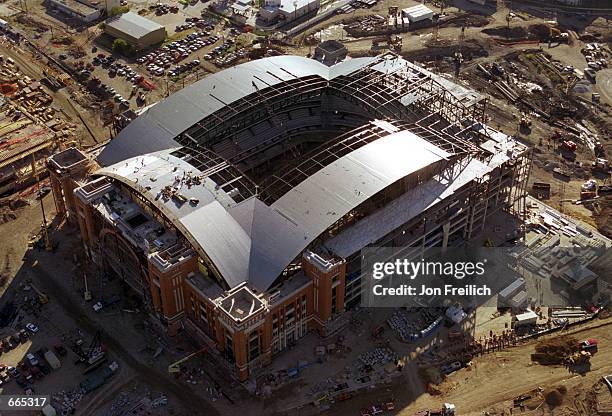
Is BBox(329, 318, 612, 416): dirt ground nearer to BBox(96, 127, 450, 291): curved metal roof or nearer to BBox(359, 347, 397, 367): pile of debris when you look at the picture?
BBox(359, 347, 397, 367): pile of debris

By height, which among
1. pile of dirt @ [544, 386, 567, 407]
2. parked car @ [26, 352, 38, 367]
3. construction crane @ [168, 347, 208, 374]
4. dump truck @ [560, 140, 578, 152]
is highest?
dump truck @ [560, 140, 578, 152]

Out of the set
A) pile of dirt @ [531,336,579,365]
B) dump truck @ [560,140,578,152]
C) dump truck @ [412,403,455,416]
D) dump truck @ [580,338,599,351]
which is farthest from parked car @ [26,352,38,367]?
dump truck @ [560,140,578,152]

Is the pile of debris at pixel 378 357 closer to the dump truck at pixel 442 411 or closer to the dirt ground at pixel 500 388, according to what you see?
the dirt ground at pixel 500 388

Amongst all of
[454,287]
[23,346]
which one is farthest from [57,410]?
[454,287]

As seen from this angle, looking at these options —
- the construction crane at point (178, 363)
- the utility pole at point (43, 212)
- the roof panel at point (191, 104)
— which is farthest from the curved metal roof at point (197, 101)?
the construction crane at point (178, 363)

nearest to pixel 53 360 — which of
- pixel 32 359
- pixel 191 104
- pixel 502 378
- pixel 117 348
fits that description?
pixel 32 359

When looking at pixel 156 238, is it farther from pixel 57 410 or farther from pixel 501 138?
pixel 501 138
